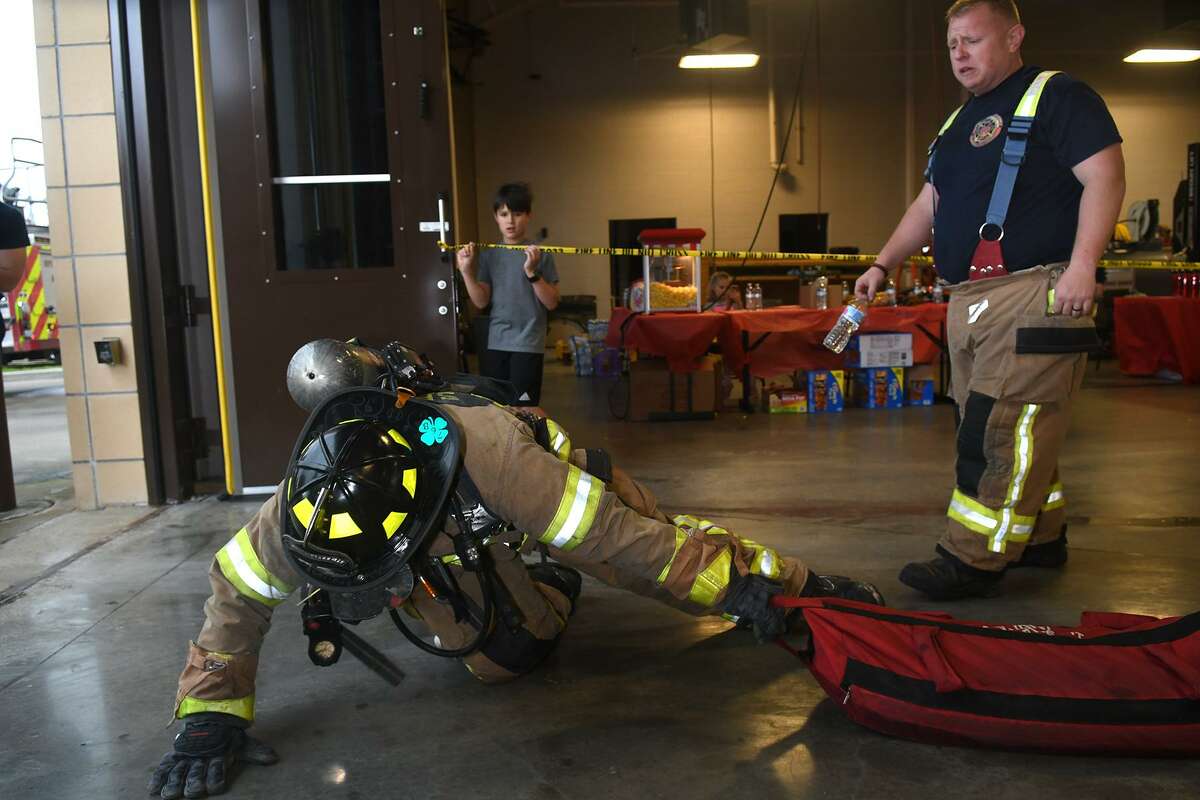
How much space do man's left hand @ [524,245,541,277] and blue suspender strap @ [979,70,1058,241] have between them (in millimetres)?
2248

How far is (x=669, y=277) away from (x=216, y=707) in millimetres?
5740

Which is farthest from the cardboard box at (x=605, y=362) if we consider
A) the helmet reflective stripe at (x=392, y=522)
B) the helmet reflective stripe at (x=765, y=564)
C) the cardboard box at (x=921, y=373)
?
the helmet reflective stripe at (x=392, y=522)

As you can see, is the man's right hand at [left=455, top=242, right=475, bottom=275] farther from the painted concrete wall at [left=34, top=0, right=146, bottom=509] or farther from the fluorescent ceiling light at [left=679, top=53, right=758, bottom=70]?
the fluorescent ceiling light at [left=679, top=53, right=758, bottom=70]

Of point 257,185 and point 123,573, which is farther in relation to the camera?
point 257,185

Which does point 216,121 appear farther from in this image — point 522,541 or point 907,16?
point 907,16

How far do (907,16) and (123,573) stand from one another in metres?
13.7

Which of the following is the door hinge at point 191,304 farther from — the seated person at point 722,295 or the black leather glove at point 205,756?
the seated person at point 722,295

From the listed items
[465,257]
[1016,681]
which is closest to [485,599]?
[1016,681]

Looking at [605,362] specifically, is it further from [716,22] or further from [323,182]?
[323,182]

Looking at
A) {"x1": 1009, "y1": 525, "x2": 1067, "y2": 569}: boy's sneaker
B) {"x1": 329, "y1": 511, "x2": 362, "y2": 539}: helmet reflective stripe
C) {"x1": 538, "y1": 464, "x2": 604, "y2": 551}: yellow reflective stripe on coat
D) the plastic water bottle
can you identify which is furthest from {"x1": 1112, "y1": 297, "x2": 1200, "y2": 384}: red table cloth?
{"x1": 329, "y1": 511, "x2": 362, "y2": 539}: helmet reflective stripe

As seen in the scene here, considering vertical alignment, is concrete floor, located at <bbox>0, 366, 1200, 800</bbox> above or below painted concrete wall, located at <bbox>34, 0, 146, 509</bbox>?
below

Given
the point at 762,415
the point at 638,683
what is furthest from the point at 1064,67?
the point at 638,683

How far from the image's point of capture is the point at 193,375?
5.02 meters

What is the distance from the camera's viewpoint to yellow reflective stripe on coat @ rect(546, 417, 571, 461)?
246 centimetres
